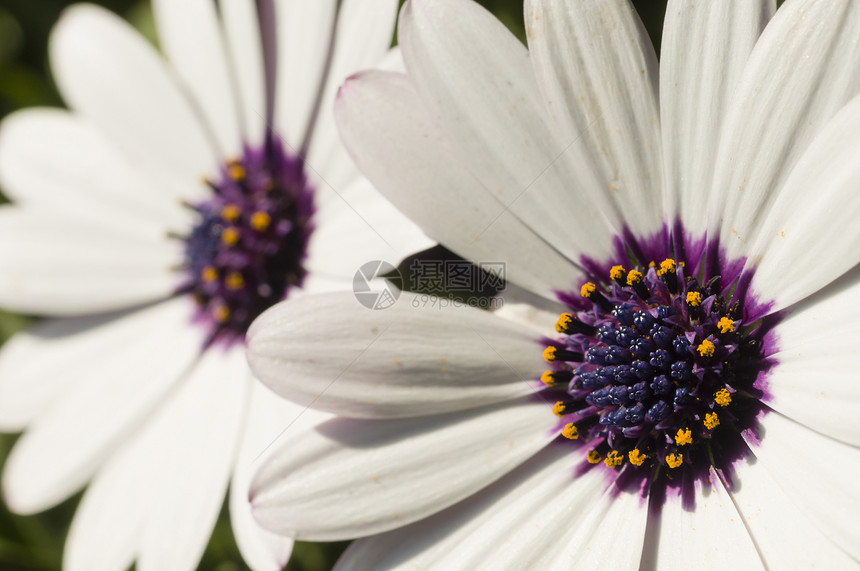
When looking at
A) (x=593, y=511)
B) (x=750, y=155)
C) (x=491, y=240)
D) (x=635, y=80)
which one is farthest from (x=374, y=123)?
(x=593, y=511)

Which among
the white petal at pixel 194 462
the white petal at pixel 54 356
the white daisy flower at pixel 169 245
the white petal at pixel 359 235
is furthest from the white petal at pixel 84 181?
the white petal at pixel 359 235

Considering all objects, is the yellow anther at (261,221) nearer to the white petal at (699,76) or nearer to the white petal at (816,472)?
the white petal at (699,76)

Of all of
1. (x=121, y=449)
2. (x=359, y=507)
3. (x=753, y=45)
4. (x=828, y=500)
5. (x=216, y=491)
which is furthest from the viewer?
(x=121, y=449)

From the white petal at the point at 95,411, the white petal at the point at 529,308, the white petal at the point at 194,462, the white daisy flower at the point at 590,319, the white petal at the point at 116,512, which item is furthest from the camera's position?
the white petal at the point at 95,411

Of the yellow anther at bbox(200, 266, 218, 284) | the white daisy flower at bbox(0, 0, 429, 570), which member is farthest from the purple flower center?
the yellow anther at bbox(200, 266, 218, 284)

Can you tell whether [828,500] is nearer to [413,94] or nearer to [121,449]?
[413,94]

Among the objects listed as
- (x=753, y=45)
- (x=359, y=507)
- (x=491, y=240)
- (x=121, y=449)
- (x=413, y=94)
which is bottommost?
(x=121, y=449)
